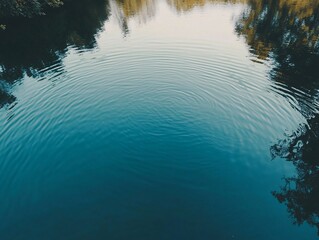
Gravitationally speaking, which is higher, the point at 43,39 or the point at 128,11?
the point at 43,39

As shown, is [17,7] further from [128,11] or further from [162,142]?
[162,142]

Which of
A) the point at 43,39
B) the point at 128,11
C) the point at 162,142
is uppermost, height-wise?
the point at 162,142

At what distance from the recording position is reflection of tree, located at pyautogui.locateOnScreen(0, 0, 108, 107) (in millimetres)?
33978

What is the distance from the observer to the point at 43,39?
47250 mm

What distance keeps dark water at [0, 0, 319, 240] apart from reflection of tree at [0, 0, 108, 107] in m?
0.53

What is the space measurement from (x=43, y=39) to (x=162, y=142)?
41172mm

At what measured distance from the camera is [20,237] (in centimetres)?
1238

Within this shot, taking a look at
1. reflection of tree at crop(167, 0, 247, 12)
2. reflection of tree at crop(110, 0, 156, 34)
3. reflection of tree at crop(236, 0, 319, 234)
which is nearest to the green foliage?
reflection of tree at crop(110, 0, 156, 34)

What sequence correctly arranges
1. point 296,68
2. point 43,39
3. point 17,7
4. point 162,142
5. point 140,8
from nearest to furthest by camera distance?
1. point 162,142
2. point 296,68
3. point 43,39
4. point 17,7
5. point 140,8

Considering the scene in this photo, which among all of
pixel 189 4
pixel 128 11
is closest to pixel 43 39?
pixel 128 11

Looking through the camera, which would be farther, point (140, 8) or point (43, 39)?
point (140, 8)

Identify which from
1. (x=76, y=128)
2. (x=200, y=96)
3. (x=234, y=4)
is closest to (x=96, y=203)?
(x=76, y=128)

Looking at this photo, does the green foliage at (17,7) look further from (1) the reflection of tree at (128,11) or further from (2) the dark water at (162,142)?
(1) the reflection of tree at (128,11)

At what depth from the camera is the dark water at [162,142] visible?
1306 cm
